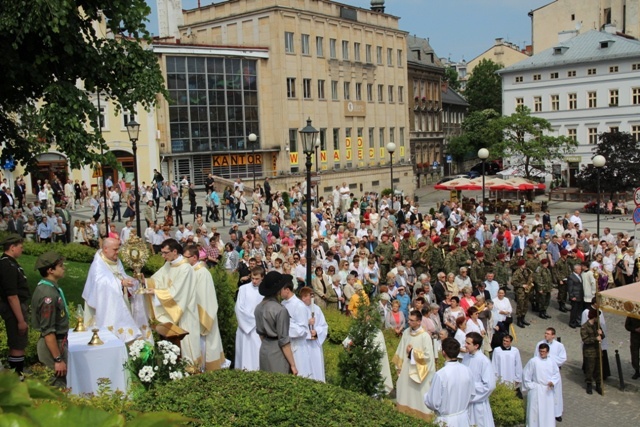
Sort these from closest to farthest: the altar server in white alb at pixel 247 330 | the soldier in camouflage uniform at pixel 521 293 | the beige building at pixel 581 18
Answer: the altar server in white alb at pixel 247 330
the soldier in camouflage uniform at pixel 521 293
the beige building at pixel 581 18

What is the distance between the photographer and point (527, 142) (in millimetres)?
56125

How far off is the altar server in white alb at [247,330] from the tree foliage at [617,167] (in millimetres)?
41011

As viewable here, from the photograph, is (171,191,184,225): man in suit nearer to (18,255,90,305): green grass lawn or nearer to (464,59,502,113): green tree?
(18,255,90,305): green grass lawn

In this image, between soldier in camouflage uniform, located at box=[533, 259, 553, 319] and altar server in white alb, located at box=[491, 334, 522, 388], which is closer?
altar server in white alb, located at box=[491, 334, 522, 388]

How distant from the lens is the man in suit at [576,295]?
19156mm

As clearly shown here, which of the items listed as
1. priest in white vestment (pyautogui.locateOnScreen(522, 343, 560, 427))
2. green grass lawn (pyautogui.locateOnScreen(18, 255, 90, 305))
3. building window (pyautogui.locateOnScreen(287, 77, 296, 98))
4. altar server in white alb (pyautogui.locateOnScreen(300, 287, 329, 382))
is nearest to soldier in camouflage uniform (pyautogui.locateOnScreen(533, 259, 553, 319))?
priest in white vestment (pyautogui.locateOnScreen(522, 343, 560, 427))

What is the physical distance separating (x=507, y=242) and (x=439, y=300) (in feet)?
25.7

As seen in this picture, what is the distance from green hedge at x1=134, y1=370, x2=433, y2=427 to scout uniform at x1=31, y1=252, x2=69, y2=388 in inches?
71.9

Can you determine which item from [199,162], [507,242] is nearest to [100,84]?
[507,242]

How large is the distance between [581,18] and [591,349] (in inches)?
2766

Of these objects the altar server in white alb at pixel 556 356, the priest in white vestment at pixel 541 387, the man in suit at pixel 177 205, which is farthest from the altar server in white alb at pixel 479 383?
the man in suit at pixel 177 205

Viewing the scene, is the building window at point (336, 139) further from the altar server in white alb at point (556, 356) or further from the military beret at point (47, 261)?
the military beret at point (47, 261)

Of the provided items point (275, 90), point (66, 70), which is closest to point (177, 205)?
point (66, 70)

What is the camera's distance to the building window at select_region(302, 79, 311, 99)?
55.8 metres
